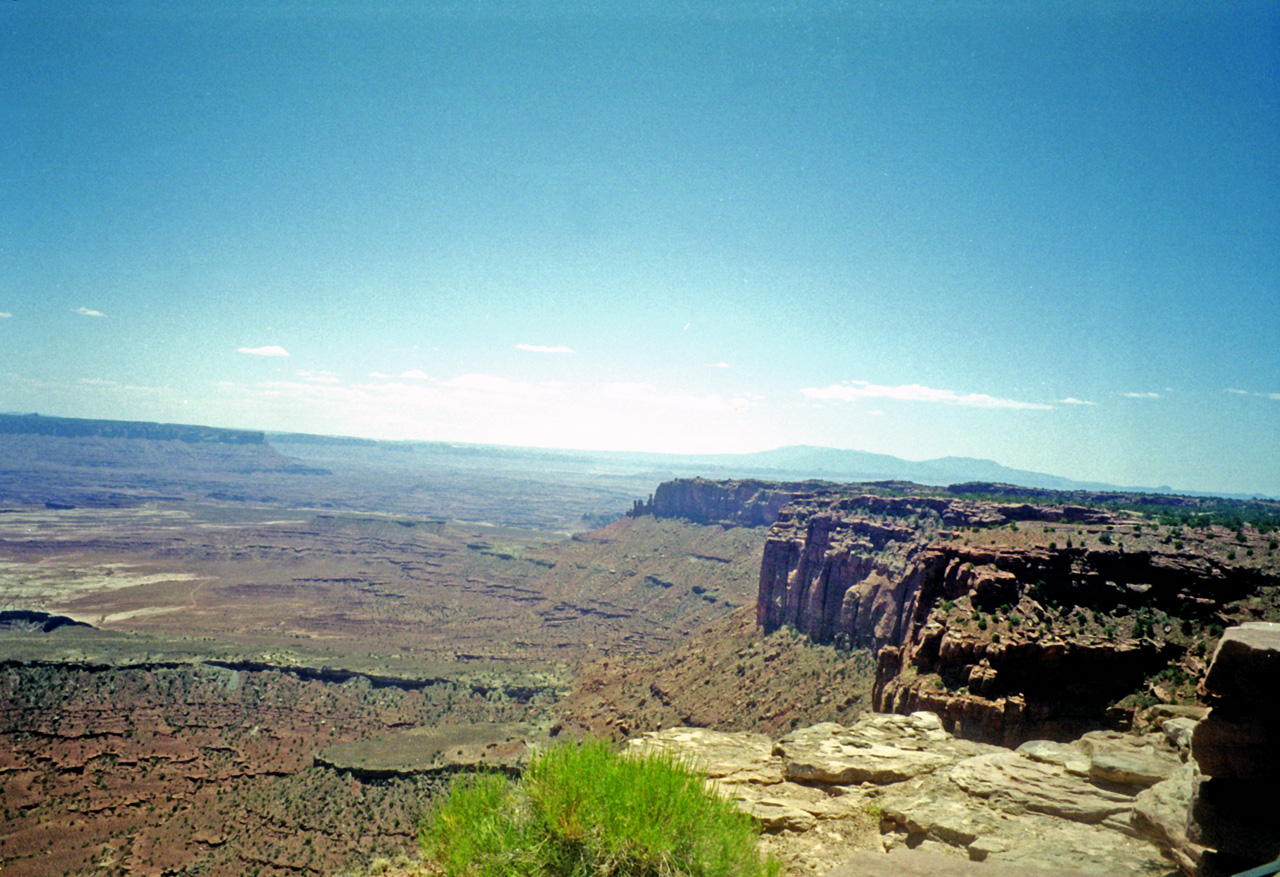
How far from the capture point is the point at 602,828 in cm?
644

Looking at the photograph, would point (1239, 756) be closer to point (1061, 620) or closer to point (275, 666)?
point (1061, 620)

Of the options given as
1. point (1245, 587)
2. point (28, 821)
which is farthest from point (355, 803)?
point (1245, 587)

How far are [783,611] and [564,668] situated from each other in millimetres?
29324

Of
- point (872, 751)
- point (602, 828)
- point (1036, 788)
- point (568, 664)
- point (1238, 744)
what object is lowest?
point (568, 664)

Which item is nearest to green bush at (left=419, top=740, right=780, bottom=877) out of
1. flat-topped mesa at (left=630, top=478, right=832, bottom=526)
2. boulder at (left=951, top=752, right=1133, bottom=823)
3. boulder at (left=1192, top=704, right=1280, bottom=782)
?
boulder at (left=1192, top=704, right=1280, bottom=782)

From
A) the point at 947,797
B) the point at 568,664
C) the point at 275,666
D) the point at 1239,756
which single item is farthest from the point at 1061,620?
the point at 275,666

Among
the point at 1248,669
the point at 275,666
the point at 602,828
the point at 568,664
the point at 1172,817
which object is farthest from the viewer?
the point at 568,664

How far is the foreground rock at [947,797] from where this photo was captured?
7375 mm

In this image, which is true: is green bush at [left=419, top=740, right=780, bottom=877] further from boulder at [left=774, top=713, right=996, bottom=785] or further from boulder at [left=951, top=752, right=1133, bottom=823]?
boulder at [left=951, top=752, right=1133, bottom=823]

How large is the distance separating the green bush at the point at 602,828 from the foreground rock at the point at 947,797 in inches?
37.1

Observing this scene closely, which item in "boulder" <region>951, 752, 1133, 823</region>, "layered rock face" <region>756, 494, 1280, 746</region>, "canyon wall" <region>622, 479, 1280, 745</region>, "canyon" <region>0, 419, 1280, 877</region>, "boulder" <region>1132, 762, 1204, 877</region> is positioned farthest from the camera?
"canyon" <region>0, 419, 1280, 877</region>

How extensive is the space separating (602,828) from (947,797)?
625 centimetres

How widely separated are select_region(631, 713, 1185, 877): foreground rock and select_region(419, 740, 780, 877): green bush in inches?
37.1

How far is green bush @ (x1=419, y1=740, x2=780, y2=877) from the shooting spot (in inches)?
247
